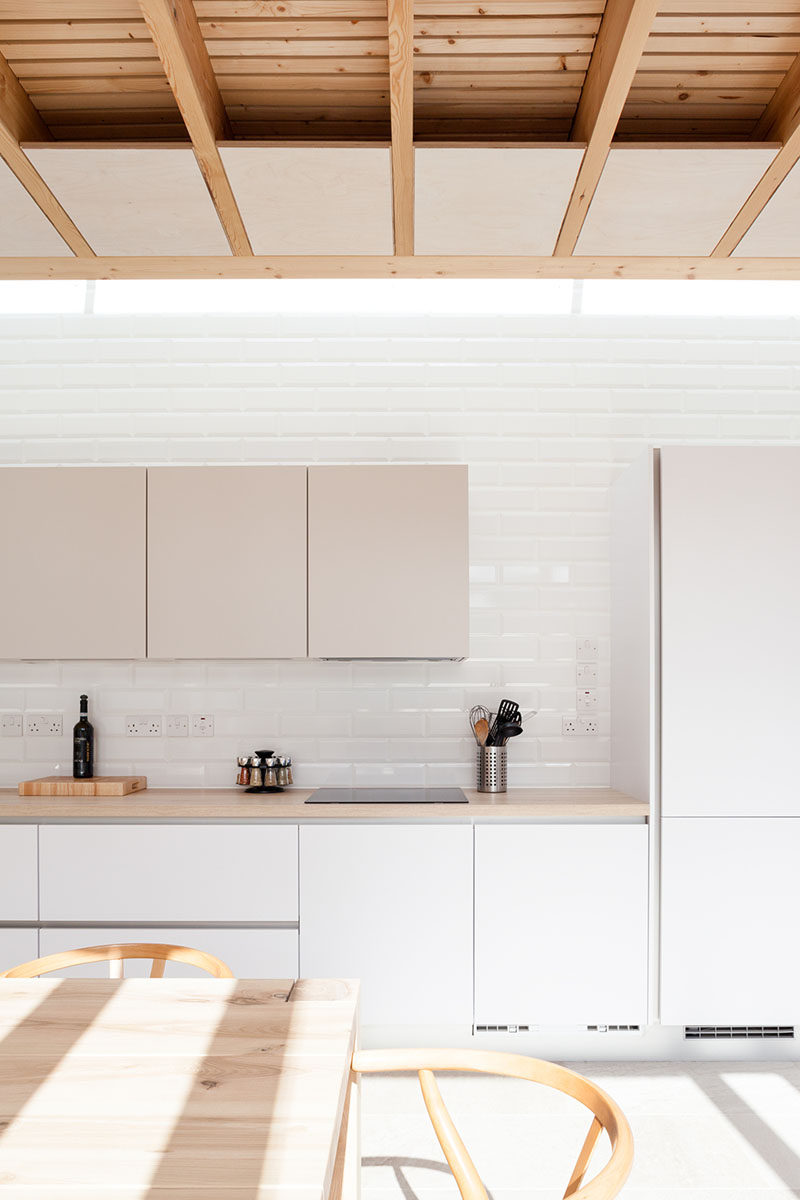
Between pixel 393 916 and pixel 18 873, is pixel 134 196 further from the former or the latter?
pixel 393 916

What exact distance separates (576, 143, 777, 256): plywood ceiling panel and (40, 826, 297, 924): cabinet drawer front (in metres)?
2.36

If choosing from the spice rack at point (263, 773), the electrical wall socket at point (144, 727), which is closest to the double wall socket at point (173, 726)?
the electrical wall socket at point (144, 727)

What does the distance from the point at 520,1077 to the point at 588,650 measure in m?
2.65

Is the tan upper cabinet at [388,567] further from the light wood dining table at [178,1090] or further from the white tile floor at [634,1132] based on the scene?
the light wood dining table at [178,1090]

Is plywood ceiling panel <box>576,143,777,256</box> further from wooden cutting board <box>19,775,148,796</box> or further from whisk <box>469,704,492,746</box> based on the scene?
wooden cutting board <box>19,775,148,796</box>

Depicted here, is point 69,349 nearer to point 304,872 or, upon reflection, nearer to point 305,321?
point 305,321

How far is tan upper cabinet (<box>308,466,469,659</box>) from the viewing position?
3629mm

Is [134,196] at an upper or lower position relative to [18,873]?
upper

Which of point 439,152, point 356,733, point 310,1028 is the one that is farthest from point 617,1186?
point 356,733

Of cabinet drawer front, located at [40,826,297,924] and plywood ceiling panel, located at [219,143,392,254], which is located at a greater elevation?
plywood ceiling panel, located at [219,143,392,254]

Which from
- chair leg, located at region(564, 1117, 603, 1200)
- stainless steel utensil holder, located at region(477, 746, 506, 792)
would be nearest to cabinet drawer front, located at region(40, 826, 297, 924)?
stainless steel utensil holder, located at region(477, 746, 506, 792)

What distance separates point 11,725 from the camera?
13.1ft

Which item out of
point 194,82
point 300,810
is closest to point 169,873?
point 300,810

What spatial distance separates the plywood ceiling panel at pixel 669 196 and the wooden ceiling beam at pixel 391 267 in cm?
23
